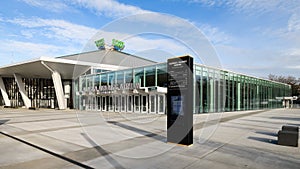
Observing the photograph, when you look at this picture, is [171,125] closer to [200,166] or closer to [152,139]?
[152,139]

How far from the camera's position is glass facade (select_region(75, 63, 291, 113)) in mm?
23312

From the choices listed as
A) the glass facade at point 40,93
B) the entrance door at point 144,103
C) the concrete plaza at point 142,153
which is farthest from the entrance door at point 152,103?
the glass facade at point 40,93

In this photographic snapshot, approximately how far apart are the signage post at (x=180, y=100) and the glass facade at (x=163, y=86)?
14.0 meters

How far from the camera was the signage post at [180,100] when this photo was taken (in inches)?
297

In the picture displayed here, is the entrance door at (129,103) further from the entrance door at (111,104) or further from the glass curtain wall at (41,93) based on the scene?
the glass curtain wall at (41,93)

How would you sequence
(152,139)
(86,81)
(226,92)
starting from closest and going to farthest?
(152,139) < (226,92) < (86,81)

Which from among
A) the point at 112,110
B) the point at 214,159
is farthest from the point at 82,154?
the point at 112,110

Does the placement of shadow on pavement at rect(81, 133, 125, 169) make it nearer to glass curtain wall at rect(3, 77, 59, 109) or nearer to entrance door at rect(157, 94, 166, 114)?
entrance door at rect(157, 94, 166, 114)

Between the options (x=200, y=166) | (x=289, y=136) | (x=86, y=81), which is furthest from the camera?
(x=86, y=81)

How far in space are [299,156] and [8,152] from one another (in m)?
9.63

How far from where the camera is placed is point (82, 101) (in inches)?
1329

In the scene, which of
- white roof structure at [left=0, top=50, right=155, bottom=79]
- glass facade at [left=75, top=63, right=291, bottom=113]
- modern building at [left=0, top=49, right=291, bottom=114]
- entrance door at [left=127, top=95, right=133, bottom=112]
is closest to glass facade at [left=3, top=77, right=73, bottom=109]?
modern building at [left=0, top=49, right=291, bottom=114]

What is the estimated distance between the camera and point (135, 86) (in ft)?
79.4

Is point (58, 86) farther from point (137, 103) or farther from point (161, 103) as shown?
point (161, 103)
